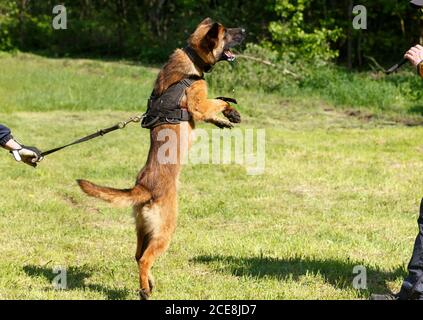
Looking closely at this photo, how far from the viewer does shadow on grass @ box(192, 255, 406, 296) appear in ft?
19.2

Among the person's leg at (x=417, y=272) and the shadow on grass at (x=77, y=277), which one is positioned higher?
the person's leg at (x=417, y=272)

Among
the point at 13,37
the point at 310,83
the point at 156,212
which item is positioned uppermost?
the point at 13,37

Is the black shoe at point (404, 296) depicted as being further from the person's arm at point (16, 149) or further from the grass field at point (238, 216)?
the person's arm at point (16, 149)

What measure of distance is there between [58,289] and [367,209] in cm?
452

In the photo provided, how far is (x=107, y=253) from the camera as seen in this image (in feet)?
22.5

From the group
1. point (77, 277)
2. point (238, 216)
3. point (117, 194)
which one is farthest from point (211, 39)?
point (238, 216)

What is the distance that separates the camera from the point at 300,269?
6.18m

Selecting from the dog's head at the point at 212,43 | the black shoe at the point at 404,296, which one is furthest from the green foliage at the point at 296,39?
the black shoe at the point at 404,296

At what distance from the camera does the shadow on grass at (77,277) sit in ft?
18.1

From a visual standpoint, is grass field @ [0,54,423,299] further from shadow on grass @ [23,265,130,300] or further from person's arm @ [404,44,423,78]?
person's arm @ [404,44,423,78]

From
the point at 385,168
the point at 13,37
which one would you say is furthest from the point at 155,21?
the point at 385,168

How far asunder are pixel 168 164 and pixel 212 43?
118 cm

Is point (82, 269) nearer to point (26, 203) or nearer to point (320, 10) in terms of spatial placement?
point (26, 203)

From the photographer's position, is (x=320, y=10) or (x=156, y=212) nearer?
(x=156, y=212)
